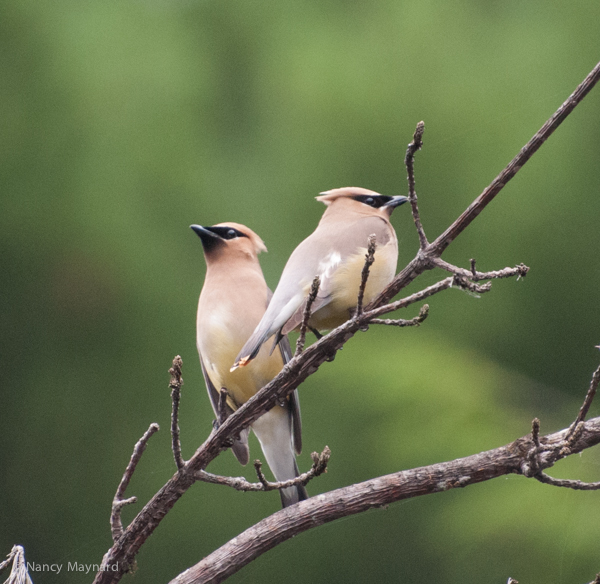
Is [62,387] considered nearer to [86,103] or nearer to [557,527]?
[86,103]

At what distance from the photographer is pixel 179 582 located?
2068 mm

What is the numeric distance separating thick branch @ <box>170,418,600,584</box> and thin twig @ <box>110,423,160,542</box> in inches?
7.4

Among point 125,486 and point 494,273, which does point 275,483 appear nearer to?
point 125,486

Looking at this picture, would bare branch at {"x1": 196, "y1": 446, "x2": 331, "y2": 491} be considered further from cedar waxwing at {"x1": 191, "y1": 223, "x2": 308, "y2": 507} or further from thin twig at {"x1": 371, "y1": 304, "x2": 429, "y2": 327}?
cedar waxwing at {"x1": 191, "y1": 223, "x2": 308, "y2": 507}

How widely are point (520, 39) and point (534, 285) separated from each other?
159 cm

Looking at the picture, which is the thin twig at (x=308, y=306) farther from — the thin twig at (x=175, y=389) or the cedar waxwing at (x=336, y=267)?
the thin twig at (x=175, y=389)

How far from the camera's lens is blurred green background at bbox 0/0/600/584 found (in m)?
4.46

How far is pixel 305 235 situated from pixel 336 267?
7.07 ft

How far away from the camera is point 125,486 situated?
1.97 m

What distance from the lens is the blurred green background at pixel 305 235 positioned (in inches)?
176

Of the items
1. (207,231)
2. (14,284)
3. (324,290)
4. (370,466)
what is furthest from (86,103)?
(324,290)

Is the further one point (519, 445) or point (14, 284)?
point (14, 284)

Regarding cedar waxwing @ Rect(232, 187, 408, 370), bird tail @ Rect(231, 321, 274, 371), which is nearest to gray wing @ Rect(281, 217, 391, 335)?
cedar waxwing @ Rect(232, 187, 408, 370)

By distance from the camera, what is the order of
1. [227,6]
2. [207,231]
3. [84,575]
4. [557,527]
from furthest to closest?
[227,6], [84,575], [557,527], [207,231]
